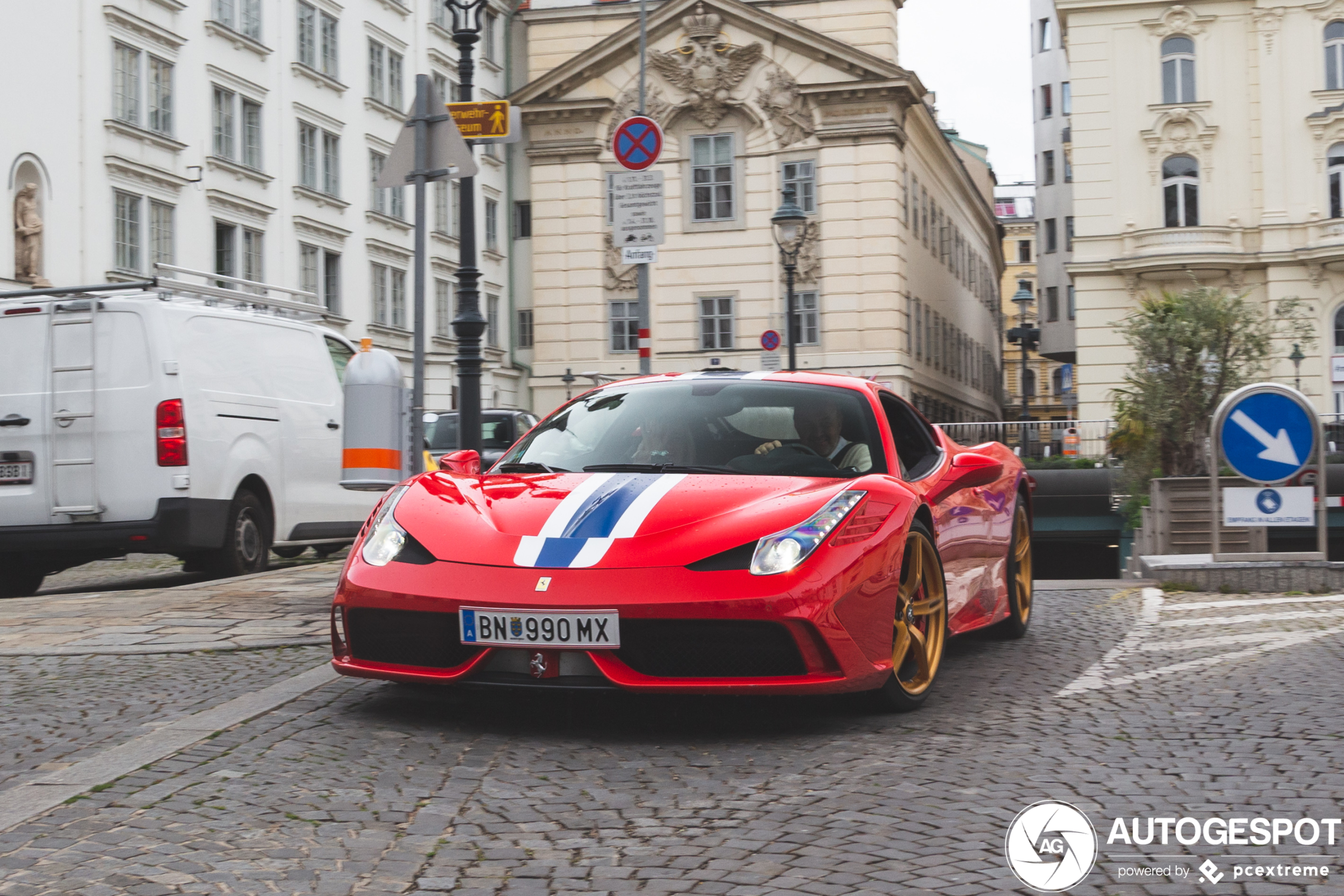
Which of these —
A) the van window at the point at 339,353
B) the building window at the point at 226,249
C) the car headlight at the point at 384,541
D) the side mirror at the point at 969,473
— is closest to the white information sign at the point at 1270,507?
the side mirror at the point at 969,473

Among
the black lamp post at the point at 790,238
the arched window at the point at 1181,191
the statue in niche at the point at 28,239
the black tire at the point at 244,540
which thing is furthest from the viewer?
the arched window at the point at 1181,191

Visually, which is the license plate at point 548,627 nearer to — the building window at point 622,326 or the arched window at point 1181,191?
the arched window at point 1181,191

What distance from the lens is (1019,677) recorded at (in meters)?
6.46

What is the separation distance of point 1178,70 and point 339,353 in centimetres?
3277

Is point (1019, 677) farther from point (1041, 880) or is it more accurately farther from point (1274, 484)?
point (1274, 484)

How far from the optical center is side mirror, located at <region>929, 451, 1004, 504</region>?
662 cm

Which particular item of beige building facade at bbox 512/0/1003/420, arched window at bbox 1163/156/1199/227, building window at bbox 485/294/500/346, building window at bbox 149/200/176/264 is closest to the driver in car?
building window at bbox 149/200/176/264

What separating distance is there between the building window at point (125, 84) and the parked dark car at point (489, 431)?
464 inches

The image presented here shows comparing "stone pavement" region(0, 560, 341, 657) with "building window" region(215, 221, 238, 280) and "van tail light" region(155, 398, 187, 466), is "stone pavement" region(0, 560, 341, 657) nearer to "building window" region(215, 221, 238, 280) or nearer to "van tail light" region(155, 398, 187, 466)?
"van tail light" region(155, 398, 187, 466)

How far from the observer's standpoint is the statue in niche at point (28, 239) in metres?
25.8

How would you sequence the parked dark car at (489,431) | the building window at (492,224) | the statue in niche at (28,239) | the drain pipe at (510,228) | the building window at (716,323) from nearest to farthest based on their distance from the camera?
the parked dark car at (489,431), the statue in niche at (28,239), the building window at (492,224), the building window at (716,323), the drain pipe at (510,228)

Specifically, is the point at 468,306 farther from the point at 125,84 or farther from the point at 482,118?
the point at 125,84

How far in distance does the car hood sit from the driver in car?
333 mm

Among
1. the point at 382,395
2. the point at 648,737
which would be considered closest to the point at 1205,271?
the point at 382,395
